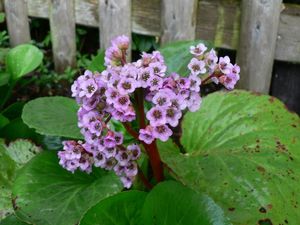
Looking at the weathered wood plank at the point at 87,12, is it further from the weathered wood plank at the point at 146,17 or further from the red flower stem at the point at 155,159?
the red flower stem at the point at 155,159

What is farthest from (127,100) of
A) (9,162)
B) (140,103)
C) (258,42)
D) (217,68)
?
(258,42)

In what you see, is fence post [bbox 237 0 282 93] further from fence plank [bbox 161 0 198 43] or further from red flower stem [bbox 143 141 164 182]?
red flower stem [bbox 143 141 164 182]

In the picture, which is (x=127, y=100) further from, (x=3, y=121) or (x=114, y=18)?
(x=114, y=18)

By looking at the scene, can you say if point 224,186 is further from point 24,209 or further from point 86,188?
point 24,209

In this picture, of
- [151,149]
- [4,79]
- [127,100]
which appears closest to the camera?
[127,100]

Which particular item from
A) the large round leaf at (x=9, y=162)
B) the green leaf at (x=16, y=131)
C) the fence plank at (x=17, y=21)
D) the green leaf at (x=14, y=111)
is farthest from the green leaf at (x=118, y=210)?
the fence plank at (x=17, y=21)

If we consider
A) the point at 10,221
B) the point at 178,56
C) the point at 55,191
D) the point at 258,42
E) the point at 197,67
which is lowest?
the point at 10,221

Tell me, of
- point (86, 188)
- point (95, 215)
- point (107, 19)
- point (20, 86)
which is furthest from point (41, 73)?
point (95, 215)
